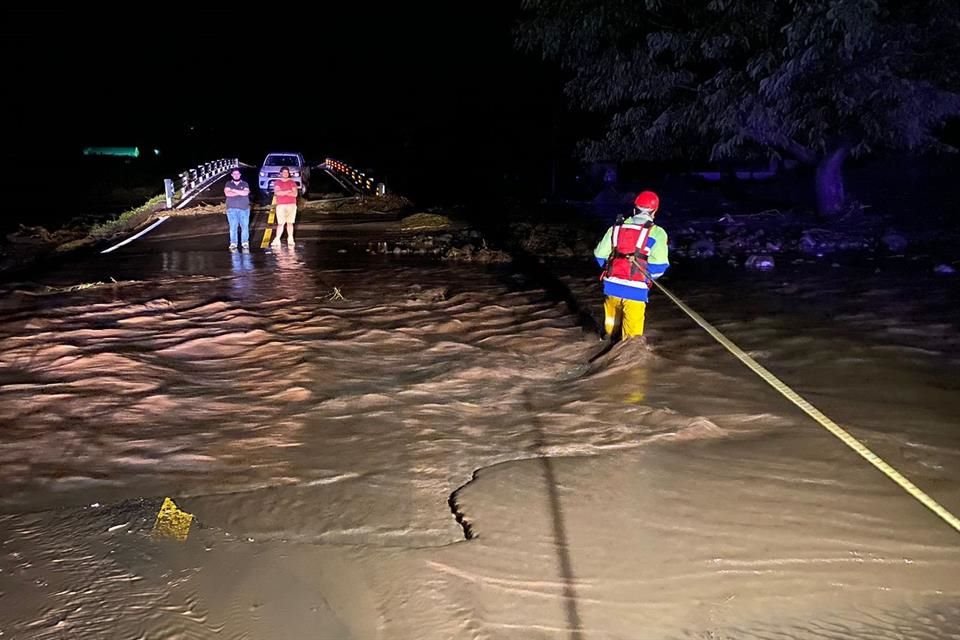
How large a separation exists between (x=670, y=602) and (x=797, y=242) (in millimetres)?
14543

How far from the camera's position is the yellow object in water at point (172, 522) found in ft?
16.6

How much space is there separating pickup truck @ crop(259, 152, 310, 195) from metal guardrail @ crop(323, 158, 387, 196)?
212 centimetres

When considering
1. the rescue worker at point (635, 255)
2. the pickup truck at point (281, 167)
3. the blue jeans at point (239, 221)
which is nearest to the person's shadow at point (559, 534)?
the rescue worker at point (635, 255)

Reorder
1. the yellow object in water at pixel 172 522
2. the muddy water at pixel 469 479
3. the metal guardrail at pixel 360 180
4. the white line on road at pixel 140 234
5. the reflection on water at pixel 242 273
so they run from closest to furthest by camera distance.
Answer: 1. the muddy water at pixel 469 479
2. the yellow object in water at pixel 172 522
3. the reflection on water at pixel 242 273
4. the white line on road at pixel 140 234
5. the metal guardrail at pixel 360 180

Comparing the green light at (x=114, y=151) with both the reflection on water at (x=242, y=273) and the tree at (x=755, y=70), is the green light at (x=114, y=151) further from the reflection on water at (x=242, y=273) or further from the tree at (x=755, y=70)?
the tree at (x=755, y=70)

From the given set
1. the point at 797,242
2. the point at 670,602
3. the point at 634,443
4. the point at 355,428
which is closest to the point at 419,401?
the point at 355,428

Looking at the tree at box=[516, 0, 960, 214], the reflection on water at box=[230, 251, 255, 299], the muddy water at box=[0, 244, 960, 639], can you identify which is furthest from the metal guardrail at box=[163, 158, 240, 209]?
the muddy water at box=[0, 244, 960, 639]

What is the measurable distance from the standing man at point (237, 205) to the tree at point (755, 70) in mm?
6342

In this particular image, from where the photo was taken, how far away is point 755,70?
14906mm

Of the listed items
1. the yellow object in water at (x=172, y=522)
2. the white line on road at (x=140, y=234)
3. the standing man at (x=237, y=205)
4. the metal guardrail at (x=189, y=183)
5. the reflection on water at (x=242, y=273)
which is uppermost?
the metal guardrail at (x=189, y=183)

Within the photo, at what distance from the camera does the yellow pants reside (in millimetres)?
8695

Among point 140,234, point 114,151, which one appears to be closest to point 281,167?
point 140,234

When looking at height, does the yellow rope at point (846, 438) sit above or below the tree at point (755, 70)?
below

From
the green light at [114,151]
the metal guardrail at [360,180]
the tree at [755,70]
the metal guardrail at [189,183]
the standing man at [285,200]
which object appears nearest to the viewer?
the tree at [755,70]
